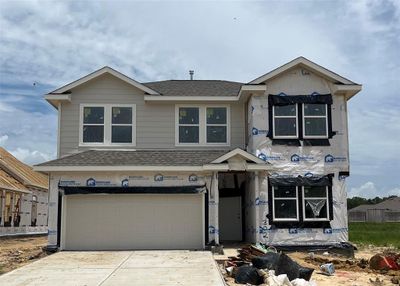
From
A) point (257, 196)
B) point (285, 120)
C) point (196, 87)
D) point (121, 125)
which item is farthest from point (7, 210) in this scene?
point (285, 120)

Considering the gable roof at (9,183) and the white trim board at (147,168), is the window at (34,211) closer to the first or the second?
the gable roof at (9,183)

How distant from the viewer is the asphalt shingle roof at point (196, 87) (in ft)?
71.8

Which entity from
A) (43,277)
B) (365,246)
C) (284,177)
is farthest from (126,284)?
(365,246)

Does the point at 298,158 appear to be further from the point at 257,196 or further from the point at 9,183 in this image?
the point at 9,183

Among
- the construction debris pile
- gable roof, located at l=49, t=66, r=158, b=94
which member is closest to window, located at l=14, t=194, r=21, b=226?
gable roof, located at l=49, t=66, r=158, b=94

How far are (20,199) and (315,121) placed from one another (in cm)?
1940

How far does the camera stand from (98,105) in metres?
21.4

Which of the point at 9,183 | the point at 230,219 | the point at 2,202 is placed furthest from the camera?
the point at 9,183

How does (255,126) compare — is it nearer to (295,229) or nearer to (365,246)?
(295,229)

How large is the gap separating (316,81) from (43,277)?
12606mm

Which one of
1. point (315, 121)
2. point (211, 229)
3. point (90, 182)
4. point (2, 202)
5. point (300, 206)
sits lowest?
point (211, 229)

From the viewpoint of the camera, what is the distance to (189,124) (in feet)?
71.0

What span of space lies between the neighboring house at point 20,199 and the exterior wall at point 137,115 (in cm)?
865

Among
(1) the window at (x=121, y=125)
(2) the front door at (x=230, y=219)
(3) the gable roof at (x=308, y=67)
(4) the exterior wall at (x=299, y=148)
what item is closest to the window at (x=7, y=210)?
(1) the window at (x=121, y=125)
